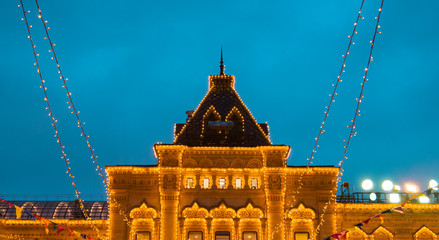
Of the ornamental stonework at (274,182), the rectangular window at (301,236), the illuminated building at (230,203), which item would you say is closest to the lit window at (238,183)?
the illuminated building at (230,203)

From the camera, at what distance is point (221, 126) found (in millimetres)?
39500

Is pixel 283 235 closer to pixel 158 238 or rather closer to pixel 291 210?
pixel 291 210

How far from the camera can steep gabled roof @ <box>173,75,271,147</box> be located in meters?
39.3

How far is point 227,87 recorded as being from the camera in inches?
1750

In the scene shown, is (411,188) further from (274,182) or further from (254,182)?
(254,182)

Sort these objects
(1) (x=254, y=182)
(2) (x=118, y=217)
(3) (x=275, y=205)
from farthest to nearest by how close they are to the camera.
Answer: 1. (1) (x=254, y=182)
2. (3) (x=275, y=205)
3. (2) (x=118, y=217)

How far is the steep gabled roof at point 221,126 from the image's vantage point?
39344 millimetres

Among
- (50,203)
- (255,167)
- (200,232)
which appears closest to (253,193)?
(255,167)

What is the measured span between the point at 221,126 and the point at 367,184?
42.4 feet

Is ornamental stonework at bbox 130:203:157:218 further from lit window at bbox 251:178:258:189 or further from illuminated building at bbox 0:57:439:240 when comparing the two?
lit window at bbox 251:178:258:189

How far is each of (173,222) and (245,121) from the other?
412 inches

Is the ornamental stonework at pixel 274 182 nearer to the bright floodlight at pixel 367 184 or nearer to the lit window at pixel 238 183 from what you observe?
the lit window at pixel 238 183

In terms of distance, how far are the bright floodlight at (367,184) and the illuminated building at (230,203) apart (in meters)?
1.90

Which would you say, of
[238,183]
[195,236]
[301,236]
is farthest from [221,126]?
[301,236]
